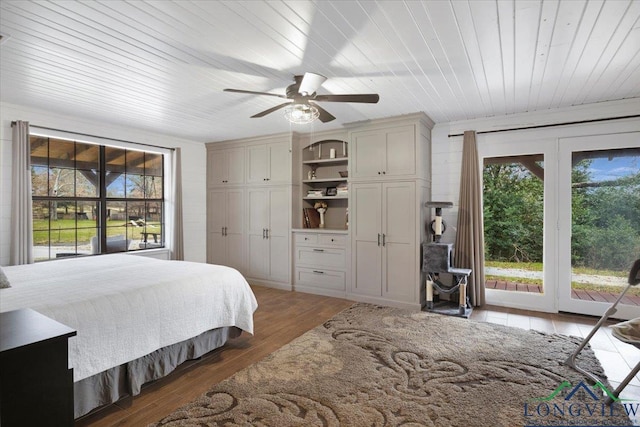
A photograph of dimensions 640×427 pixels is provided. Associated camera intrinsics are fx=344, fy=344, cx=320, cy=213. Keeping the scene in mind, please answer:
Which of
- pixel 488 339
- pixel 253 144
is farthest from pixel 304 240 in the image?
pixel 488 339

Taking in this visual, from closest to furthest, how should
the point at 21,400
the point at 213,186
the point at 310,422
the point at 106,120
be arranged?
the point at 21,400 < the point at 310,422 < the point at 106,120 < the point at 213,186

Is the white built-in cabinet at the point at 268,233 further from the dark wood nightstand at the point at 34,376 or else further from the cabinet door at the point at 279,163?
the dark wood nightstand at the point at 34,376

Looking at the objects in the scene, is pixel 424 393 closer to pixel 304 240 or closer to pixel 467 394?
pixel 467 394

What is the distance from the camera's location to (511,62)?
2.72m

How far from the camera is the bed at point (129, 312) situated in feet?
6.58

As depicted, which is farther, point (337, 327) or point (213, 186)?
point (213, 186)

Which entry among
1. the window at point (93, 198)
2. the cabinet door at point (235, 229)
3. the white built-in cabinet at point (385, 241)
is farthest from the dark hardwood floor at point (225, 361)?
the window at point (93, 198)

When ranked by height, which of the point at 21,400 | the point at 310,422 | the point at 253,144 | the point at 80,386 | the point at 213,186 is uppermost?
the point at 253,144

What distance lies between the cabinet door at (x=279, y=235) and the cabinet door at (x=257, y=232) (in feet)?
0.33

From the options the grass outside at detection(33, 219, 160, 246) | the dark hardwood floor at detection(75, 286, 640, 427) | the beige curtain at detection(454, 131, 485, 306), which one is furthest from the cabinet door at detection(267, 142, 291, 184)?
the beige curtain at detection(454, 131, 485, 306)

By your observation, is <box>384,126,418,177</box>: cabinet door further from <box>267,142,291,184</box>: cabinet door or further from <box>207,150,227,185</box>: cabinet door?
<box>207,150,227,185</box>: cabinet door

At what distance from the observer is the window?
423cm

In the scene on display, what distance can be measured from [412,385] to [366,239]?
2.34 metres

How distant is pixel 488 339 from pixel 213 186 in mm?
4735
